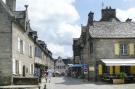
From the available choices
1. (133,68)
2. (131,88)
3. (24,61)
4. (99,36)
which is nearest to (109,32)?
(99,36)

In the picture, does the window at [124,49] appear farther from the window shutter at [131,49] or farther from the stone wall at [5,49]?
the stone wall at [5,49]

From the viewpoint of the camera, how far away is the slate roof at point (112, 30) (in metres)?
46.2

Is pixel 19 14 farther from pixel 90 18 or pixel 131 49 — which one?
pixel 131 49

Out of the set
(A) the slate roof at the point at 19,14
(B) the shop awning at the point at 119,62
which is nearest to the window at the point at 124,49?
(B) the shop awning at the point at 119,62

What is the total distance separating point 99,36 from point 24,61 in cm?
957

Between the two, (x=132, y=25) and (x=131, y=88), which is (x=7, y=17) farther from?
(x=132, y=25)

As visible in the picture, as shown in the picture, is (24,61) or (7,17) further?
(24,61)

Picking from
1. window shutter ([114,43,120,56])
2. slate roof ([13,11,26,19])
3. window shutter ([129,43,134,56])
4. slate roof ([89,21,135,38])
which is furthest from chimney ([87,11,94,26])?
slate roof ([13,11,26,19])

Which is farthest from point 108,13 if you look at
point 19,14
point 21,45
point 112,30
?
point 21,45

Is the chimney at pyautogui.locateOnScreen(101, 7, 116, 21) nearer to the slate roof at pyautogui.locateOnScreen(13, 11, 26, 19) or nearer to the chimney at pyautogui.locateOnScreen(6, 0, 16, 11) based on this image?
the slate roof at pyautogui.locateOnScreen(13, 11, 26, 19)

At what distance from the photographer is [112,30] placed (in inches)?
1861

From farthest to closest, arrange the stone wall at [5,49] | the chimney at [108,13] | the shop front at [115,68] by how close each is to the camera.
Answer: the chimney at [108,13] → the shop front at [115,68] → the stone wall at [5,49]

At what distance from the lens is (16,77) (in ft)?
115

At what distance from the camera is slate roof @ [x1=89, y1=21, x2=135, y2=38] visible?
46.2m
